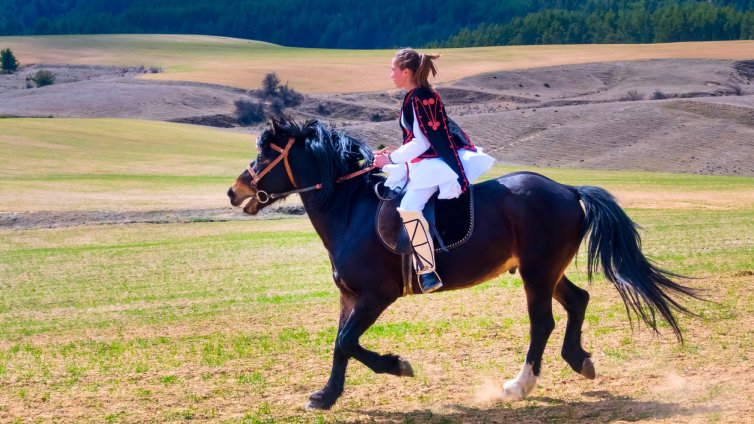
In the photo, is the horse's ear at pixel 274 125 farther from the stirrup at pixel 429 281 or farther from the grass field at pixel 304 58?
the grass field at pixel 304 58

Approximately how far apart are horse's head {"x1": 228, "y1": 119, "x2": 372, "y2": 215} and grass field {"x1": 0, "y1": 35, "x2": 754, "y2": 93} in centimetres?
7591

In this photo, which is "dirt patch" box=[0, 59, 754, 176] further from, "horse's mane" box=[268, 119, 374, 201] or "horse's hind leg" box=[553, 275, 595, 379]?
"horse's mane" box=[268, 119, 374, 201]

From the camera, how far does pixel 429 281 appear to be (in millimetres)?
8844

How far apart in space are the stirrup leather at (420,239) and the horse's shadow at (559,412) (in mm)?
1322

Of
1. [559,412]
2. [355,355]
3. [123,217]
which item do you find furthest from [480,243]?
[123,217]

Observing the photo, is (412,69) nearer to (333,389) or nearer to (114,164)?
(333,389)

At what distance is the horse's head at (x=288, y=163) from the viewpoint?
30.6 ft

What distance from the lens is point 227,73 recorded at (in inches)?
3661

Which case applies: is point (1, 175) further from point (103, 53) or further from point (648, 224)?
point (103, 53)

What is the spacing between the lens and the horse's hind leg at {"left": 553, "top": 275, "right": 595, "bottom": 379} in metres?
9.11

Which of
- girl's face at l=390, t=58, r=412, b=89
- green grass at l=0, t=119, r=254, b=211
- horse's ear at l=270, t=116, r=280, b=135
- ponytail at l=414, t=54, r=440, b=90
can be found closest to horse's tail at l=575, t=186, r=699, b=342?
ponytail at l=414, t=54, r=440, b=90

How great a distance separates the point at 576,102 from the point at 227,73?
1428 inches

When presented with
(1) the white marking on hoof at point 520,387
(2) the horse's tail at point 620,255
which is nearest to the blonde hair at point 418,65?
(2) the horse's tail at point 620,255

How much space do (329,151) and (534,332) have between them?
8.66ft
